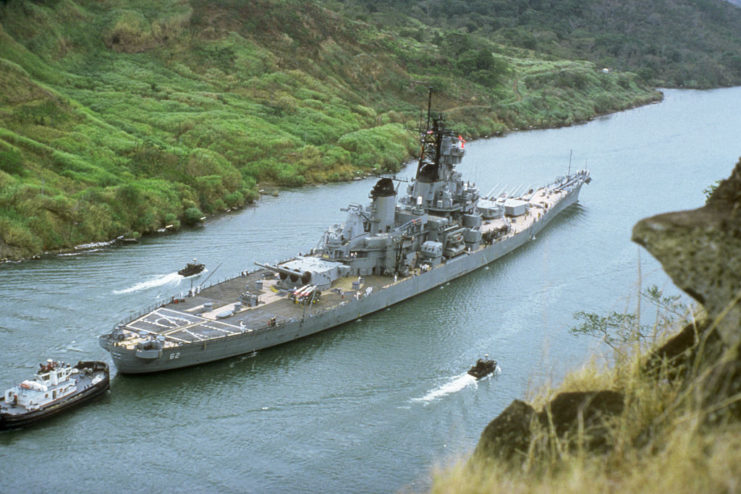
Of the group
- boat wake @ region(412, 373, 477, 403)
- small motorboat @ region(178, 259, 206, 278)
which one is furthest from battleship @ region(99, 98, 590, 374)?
boat wake @ region(412, 373, 477, 403)

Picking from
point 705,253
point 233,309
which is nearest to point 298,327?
point 233,309

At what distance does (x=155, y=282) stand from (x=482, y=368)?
25.4m

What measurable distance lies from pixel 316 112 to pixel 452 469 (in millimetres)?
109486

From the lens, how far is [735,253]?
9711 millimetres

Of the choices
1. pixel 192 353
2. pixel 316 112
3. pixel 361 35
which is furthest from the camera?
pixel 361 35

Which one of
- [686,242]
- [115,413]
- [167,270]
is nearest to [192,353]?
[115,413]

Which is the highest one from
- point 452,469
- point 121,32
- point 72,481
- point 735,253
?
point 121,32

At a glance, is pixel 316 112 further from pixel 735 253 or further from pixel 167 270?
pixel 735 253

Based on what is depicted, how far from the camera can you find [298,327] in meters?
44.8

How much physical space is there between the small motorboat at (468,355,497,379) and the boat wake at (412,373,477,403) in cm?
29

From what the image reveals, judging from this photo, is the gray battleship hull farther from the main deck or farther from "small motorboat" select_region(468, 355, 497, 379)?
"small motorboat" select_region(468, 355, 497, 379)

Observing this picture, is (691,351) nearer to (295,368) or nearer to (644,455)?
(644,455)

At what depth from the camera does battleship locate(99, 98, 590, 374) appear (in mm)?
41406

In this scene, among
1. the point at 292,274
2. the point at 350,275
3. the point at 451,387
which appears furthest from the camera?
the point at 350,275
